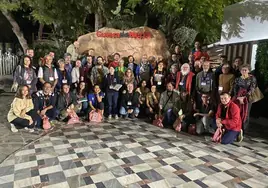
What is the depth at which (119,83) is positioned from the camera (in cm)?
566

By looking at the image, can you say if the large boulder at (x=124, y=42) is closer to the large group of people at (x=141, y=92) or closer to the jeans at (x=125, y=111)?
the large group of people at (x=141, y=92)

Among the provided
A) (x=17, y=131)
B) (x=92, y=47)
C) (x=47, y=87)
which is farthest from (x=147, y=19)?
(x=17, y=131)

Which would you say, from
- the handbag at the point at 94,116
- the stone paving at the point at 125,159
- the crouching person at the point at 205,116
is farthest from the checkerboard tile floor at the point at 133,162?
the handbag at the point at 94,116

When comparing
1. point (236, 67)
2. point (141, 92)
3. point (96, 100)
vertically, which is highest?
point (236, 67)

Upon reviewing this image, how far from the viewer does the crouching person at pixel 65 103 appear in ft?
16.8

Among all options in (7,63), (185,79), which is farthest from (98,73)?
(7,63)

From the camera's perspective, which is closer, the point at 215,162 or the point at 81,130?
the point at 215,162

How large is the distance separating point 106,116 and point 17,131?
2.00 m

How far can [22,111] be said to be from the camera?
14.7ft

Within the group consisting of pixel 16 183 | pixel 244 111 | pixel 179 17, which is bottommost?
pixel 16 183

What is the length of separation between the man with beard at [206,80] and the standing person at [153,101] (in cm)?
106

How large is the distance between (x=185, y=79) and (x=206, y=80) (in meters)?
0.47

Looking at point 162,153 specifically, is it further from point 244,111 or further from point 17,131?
point 17,131

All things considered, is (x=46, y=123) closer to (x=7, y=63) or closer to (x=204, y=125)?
(x=204, y=125)
